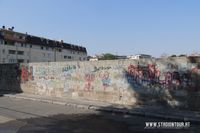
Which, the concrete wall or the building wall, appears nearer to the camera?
the concrete wall

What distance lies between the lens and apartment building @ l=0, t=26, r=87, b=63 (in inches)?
3130

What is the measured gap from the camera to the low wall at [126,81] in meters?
13.5

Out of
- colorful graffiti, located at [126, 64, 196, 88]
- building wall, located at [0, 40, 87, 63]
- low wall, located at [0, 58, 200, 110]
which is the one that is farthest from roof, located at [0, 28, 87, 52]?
colorful graffiti, located at [126, 64, 196, 88]

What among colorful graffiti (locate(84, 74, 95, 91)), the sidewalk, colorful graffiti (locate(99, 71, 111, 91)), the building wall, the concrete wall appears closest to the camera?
the sidewalk

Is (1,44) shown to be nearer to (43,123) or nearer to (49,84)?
(49,84)

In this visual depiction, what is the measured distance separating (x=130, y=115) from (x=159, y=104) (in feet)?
5.77

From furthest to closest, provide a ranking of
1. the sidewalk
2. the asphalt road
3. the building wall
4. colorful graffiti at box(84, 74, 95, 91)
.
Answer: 1. the building wall
2. colorful graffiti at box(84, 74, 95, 91)
3. the sidewalk
4. the asphalt road

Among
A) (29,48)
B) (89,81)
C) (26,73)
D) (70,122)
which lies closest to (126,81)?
(89,81)

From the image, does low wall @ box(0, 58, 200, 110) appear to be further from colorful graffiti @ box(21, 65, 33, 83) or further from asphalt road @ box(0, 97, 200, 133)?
asphalt road @ box(0, 97, 200, 133)

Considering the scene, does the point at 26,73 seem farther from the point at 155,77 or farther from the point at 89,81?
the point at 155,77

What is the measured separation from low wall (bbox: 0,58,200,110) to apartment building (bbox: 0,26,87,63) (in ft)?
194

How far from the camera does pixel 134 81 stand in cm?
1552

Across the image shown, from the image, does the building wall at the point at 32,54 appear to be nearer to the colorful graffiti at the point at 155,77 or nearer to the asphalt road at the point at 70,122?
the colorful graffiti at the point at 155,77

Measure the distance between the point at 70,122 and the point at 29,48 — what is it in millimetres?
78794
